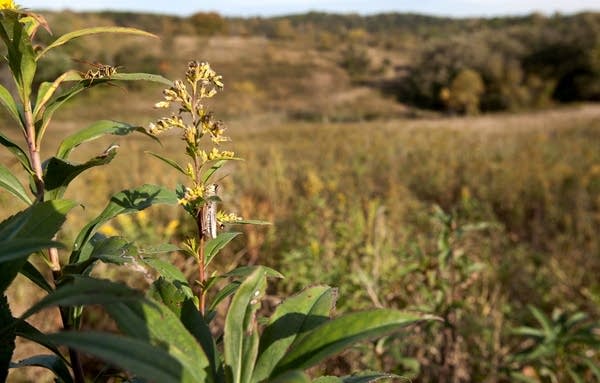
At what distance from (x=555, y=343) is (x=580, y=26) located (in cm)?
2845

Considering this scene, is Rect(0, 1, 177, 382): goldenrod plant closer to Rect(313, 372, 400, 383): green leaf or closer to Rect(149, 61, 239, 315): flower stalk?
Rect(149, 61, 239, 315): flower stalk

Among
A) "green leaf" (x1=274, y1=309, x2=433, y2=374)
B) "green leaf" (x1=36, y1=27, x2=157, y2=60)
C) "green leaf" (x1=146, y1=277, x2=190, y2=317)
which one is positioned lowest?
"green leaf" (x1=146, y1=277, x2=190, y2=317)

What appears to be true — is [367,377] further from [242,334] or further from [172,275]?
[172,275]

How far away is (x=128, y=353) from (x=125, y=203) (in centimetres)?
33

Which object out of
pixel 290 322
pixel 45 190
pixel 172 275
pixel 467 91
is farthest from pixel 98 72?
pixel 467 91

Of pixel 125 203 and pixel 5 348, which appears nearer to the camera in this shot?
pixel 5 348

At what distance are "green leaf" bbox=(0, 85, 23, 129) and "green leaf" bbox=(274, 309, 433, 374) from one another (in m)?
0.46

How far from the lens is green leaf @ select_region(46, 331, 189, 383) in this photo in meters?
0.34

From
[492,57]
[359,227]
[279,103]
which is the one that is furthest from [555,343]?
[279,103]

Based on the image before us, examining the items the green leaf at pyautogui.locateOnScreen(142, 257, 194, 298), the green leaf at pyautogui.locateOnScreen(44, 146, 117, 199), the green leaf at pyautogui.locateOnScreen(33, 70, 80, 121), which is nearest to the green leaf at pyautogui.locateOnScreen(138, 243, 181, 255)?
the green leaf at pyautogui.locateOnScreen(142, 257, 194, 298)

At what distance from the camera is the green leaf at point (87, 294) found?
14.5 inches

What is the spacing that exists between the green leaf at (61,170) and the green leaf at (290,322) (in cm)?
29

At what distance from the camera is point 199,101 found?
63 centimetres

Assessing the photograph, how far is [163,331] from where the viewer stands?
1.47ft
